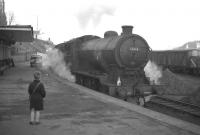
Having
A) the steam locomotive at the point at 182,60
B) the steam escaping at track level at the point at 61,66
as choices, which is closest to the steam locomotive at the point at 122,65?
the steam escaping at track level at the point at 61,66

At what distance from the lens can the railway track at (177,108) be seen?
10.9m

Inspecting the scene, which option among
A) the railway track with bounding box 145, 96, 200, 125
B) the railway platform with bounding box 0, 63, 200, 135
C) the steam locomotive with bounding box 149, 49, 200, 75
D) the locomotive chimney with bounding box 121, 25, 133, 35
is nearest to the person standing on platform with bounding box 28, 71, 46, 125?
the railway platform with bounding box 0, 63, 200, 135

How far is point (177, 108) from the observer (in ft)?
38.8

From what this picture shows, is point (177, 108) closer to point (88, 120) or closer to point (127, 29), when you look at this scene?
point (88, 120)

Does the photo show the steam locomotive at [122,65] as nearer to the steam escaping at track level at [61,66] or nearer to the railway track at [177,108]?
the railway track at [177,108]

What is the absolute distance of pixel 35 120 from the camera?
810cm

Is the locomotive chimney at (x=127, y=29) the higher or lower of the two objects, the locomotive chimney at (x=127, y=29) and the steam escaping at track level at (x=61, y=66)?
the higher

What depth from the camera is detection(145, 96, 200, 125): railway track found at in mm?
10930

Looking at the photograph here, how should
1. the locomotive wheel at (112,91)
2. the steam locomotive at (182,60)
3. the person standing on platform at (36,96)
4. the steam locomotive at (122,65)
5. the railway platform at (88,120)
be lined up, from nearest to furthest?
the railway platform at (88,120), the person standing on platform at (36,96), the locomotive wheel at (112,91), the steam locomotive at (122,65), the steam locomotive at (182,60)

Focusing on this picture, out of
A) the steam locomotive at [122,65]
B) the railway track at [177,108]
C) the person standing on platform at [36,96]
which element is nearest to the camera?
the person standing on platform at [36,96]

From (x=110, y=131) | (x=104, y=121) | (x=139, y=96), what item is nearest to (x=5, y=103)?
(x=104, y=121)

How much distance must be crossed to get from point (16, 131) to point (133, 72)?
8.79 metres

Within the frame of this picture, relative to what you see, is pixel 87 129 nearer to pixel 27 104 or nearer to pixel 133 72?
pixel 27 104

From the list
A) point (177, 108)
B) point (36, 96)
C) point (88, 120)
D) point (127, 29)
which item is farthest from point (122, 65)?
point (36, 96)
